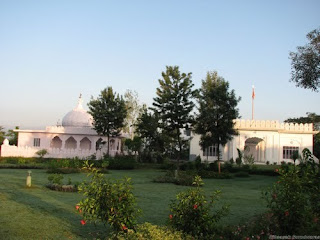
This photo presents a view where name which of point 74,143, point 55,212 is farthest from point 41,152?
point 55,212

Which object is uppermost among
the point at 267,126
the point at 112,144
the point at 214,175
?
the point at 267,126

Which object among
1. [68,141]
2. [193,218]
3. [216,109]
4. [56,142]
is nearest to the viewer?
[193,218]

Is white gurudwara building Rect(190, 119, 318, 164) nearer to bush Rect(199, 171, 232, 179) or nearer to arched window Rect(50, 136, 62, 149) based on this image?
bush Rect(199, 171, 232, 179)

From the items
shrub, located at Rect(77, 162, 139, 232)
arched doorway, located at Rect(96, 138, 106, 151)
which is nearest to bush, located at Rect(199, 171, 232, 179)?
arched doorway, located at Rect(96, 138, 106, 151)

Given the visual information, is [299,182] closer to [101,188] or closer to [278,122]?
[101,188]

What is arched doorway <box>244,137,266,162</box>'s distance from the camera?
3266cm

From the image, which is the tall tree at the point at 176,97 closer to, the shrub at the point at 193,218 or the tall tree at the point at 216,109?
the tall tree at the point at 216,109

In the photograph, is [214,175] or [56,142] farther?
[56,142]

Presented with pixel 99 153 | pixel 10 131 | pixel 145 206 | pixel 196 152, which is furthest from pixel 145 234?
pixel 10 131

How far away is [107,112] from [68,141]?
7340 millimetres

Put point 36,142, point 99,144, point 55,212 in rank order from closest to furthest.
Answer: point 55,212 → point 36,142 → point 99,144

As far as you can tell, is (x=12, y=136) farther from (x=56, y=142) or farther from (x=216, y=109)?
(x=216, y=109)

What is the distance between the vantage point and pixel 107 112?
93.1ft

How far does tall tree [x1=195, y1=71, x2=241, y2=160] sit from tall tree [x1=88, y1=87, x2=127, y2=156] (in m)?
8.22
